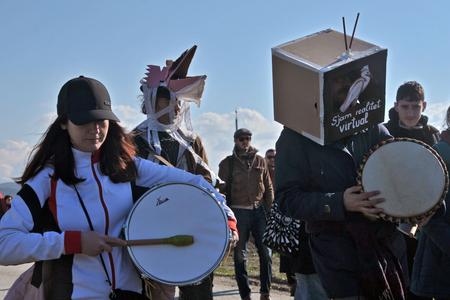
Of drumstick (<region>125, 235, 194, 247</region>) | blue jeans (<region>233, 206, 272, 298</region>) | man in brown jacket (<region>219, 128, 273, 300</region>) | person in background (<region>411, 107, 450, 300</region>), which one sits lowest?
blue jeans (<region>233, 206, 272, 298</region>)

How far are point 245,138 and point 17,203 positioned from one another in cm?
616

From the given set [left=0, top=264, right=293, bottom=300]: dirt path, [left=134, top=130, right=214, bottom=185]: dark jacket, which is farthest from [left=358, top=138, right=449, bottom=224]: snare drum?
[left=0, top=264, right=293, bottom=300]: dirt path

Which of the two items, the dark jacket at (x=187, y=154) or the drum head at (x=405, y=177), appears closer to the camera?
the drum head at (x=405, y=177)

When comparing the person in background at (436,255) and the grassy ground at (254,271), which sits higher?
the person in background at (436,255)

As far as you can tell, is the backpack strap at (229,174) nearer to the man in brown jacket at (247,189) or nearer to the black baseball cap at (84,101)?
the man in brown jacket at (247,189)

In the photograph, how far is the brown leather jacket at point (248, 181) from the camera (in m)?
8.69

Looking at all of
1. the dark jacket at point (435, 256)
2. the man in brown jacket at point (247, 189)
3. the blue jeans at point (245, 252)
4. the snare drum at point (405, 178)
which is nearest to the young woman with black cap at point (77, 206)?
the snare drum at point (405, 178)

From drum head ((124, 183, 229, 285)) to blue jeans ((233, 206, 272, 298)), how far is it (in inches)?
196

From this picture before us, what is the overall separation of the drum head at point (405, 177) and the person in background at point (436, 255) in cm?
47

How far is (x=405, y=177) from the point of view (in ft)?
10.6

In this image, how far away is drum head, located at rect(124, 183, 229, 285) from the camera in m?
2.96

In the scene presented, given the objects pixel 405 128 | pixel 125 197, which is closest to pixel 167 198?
pixel 125 197

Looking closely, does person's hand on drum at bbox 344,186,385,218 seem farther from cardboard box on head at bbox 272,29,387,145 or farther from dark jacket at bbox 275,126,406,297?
cardboard box on head at bbox 272,29,387,145

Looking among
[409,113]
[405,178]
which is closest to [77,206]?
[405,178]
